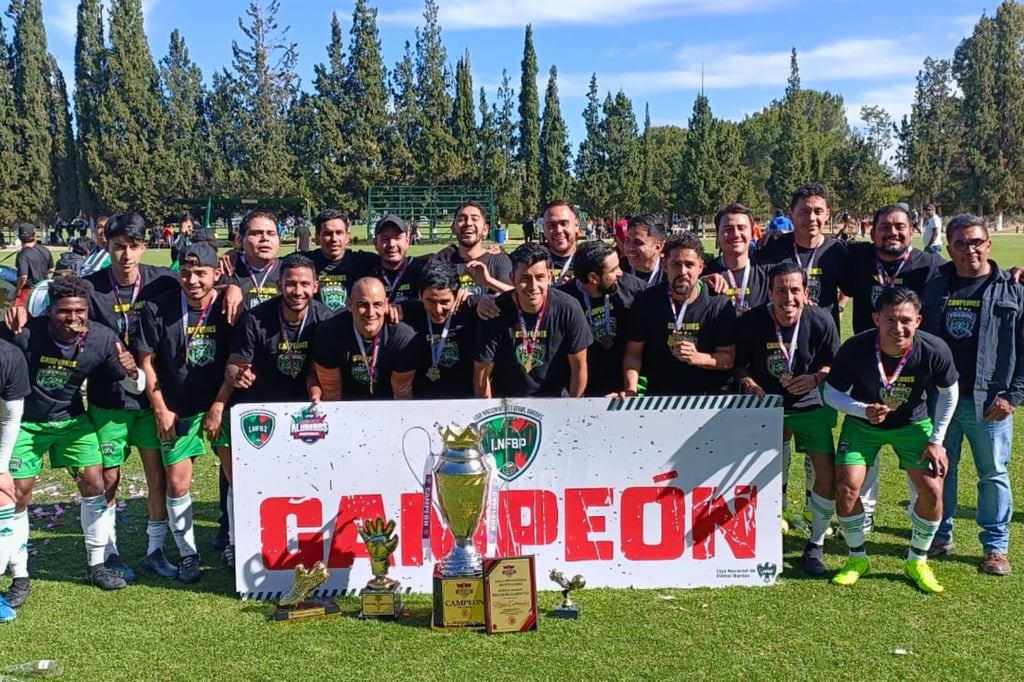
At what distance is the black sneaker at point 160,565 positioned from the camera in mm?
5383

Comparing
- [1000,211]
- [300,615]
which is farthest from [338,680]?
[1000,211]

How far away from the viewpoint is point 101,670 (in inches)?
161

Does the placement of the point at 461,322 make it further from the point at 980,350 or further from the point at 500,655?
the point at 980,350

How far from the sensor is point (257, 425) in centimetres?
499

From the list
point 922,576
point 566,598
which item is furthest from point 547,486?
point 922,576

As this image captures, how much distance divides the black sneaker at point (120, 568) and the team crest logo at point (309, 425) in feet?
5.11

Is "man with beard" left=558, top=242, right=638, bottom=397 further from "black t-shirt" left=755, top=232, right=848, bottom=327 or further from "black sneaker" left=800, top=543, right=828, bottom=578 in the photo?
"black sneaker" left=800, top=543, right=828, bottom=578

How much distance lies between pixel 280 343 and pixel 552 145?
63.8 m

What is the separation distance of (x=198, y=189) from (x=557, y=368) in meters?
66.6

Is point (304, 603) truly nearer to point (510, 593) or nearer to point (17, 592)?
point (510, 593)

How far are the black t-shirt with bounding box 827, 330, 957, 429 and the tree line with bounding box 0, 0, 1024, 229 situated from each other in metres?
58.1

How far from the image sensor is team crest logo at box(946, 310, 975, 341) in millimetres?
5227

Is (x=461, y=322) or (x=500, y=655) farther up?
(x=461, y=322)

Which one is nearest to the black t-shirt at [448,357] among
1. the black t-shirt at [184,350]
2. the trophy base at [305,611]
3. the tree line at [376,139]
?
the black t-shirt at [184,350]
